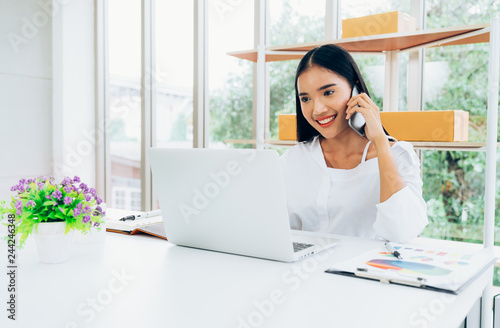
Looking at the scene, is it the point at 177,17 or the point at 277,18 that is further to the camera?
the point at 177,17

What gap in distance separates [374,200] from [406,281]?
2.41ft

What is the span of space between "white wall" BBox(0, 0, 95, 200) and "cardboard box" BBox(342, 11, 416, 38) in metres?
2.39

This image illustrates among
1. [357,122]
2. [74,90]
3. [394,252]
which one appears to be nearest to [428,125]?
[357,122]

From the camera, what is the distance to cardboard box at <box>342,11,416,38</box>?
2.11 m

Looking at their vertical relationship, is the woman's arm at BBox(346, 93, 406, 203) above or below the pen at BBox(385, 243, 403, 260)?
above

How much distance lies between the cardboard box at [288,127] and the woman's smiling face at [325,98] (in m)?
0.67

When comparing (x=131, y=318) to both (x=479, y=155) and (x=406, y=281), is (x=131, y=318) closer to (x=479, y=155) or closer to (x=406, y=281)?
(x=406, y=281)

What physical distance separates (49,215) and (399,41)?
5.57ft

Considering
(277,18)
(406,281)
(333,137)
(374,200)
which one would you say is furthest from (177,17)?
(406,281)

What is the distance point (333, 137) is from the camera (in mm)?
1782

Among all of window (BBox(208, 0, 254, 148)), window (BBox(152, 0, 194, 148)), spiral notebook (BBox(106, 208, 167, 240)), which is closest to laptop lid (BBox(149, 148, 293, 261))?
spiral notebook (BBox(106, 208, 167, 240))

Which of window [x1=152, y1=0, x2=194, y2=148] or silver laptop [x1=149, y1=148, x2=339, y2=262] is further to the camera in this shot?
window [x1=152, y1=0, x2=194, y2=148]

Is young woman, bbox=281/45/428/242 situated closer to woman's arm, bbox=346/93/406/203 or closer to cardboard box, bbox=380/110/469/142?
woman's arm, bbox=346/93/406/203

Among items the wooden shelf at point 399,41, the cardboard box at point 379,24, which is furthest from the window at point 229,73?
the cardboard box at point 379,24
